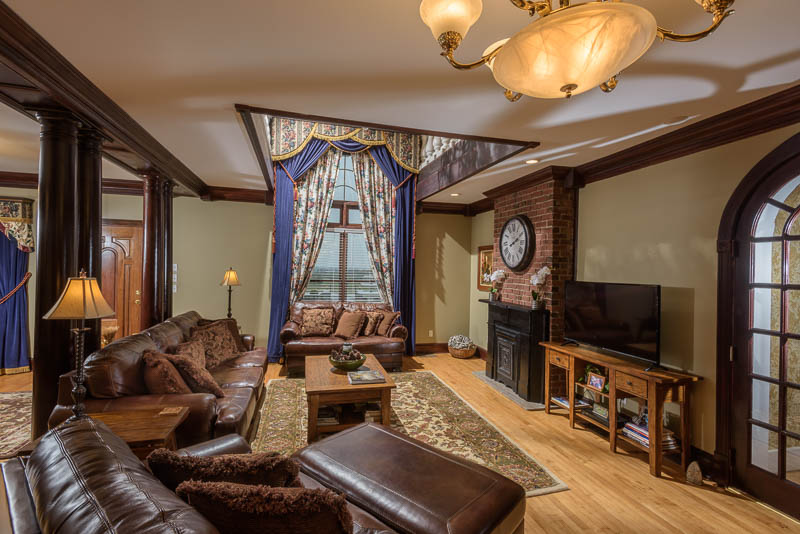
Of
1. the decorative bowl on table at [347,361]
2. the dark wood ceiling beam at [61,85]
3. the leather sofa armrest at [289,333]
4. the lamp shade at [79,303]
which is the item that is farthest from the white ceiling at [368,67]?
the leather sofa armrest at [289,333]

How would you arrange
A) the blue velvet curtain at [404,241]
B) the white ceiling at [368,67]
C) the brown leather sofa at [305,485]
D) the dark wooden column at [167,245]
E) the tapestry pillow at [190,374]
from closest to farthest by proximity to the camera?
1. the brown leather sofa at [305,485]
2. the white ceiling at [368,67]
3. the tapestry pillow at [190,374]
4. the dark wooden column at [167,245]
5. the blue velvet curtain at [404,241]

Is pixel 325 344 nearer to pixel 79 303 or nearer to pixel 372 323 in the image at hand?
pixel 372 323

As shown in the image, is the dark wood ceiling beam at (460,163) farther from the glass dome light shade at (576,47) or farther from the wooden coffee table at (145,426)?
the wooden coffee table at (145,426)

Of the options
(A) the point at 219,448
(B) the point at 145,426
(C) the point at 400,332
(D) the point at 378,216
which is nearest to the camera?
(A) the point at 219,448

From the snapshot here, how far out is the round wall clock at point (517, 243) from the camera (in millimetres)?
4332

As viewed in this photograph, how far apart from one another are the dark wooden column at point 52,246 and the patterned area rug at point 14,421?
818mm

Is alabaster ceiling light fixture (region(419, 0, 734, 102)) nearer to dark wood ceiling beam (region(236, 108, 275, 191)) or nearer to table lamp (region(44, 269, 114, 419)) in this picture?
dark wood ceiling beam (region(236, 108, 275, 191))

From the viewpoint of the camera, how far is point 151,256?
409cm

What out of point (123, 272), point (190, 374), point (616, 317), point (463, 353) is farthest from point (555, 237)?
point (123, 272)

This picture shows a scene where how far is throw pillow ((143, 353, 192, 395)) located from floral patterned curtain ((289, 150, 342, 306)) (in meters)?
3.07

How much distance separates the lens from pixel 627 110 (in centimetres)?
248

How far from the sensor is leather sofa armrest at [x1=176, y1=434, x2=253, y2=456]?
1.71m

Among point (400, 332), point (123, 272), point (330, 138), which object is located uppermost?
point (330, 138)

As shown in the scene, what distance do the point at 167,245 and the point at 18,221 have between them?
2.30 m
